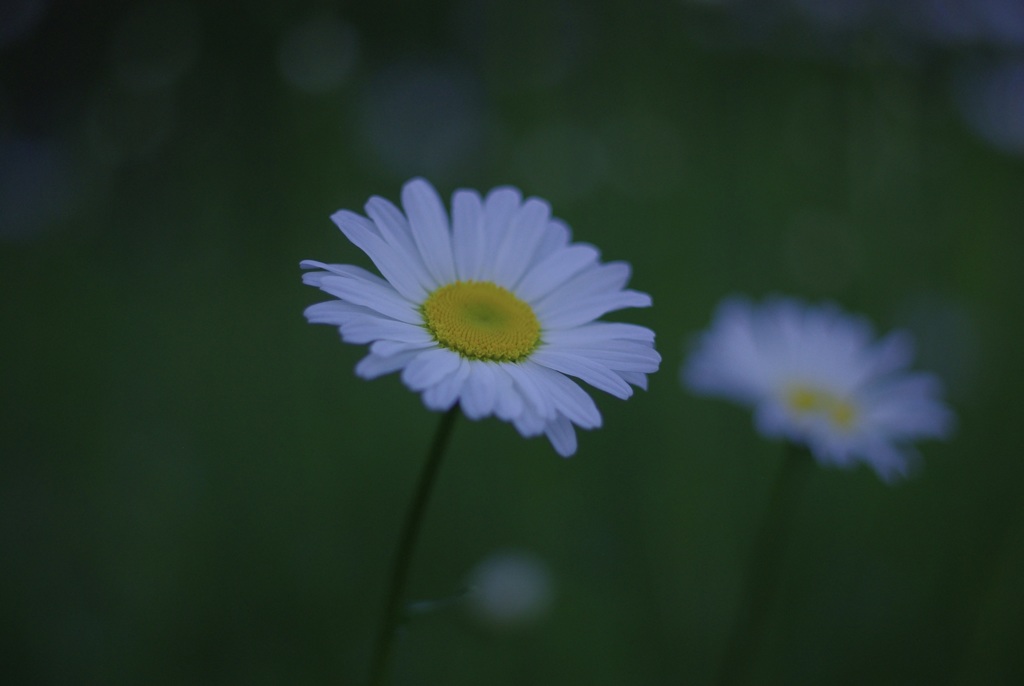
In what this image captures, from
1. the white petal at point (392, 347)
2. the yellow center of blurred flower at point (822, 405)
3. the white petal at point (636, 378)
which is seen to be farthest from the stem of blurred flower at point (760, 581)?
the white petal at point (392, 347)

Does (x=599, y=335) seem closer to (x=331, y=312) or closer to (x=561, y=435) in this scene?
(x=561, y=435)

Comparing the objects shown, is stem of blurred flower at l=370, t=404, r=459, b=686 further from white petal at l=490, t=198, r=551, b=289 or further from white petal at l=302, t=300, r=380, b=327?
white petal at l=490, t=198, r=551, b=289

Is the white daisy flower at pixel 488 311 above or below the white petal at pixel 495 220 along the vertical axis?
below

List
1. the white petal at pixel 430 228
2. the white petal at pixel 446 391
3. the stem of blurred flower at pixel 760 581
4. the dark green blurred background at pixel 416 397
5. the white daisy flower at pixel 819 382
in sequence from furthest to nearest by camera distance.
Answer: the dark green blurred background at pixel 416 397 < the white daisy flower at pixel 819 382 < the stem of blurred flower at pixel 760 581 < the white petal at pixel 430 228 < the white petal at pixel 446 391

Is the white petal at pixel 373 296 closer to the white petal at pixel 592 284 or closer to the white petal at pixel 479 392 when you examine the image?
the white petal at pixel 479 392

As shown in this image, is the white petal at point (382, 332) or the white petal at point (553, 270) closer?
the white petal at point (382, 332)

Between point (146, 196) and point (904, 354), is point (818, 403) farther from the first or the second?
point (146, 196)

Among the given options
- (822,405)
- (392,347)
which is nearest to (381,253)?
(392,347)
